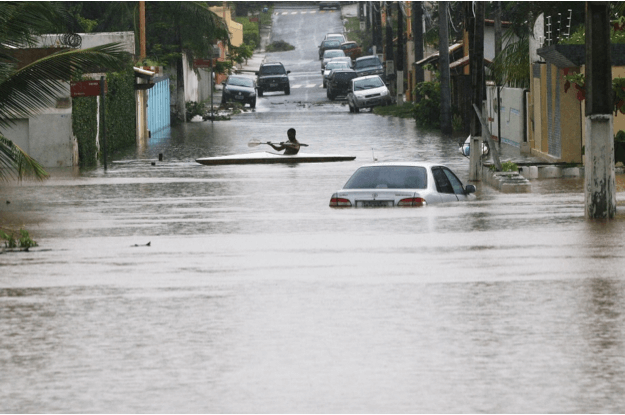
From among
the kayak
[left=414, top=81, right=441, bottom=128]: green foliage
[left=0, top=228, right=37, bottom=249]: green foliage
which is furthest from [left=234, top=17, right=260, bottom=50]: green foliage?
[left=0, top=228, right=37, bottom=249]: green foliage

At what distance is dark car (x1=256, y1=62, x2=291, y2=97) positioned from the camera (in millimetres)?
83438

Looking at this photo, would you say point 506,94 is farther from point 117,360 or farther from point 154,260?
point 117,360

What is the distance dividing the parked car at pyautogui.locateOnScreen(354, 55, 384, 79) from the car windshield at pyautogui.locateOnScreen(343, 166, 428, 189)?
203 feet

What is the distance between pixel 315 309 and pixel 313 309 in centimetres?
2

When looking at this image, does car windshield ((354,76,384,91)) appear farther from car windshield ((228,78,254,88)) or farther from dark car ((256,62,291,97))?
dark car ((256,62,291,97))

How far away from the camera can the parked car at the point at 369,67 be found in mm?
85250

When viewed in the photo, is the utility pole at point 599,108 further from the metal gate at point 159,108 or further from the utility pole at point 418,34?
the utility pole at point 418,34

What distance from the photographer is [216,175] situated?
1323 inches

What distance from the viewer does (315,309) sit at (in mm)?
12305

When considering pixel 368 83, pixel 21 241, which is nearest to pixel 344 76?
pixel 368 83

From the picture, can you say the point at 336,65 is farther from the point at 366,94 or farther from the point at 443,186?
the point at 443,186

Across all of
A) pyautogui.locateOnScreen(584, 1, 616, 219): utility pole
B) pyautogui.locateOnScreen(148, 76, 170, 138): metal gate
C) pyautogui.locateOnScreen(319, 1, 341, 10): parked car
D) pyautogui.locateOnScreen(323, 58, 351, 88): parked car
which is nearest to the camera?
pyautogui.locateOnScreen(584, 1, 616, 219): utility pole

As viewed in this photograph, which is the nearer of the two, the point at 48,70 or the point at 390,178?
the point at 48,70

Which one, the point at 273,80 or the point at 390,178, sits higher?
the point at 273,80
